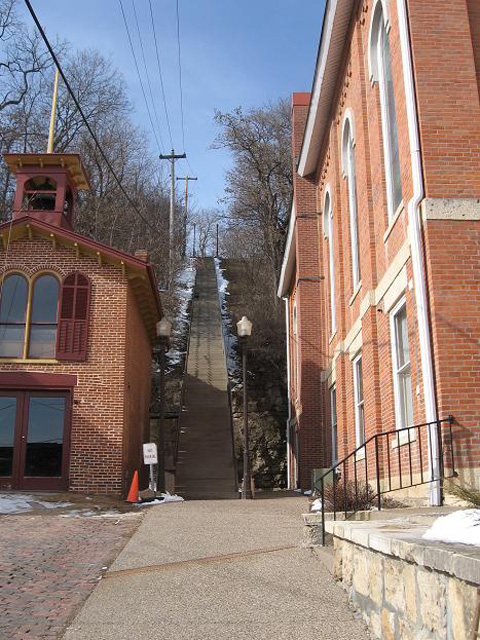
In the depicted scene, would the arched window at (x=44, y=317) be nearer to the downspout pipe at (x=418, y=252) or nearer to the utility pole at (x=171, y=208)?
the downspout pipe at (x=418, y=252)

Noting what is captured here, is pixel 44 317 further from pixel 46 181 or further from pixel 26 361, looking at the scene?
pixel 46 181

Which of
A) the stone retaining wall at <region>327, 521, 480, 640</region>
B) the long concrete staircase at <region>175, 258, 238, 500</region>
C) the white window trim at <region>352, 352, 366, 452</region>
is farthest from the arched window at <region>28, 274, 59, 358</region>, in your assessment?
the stone retaining wall at <region>327, 521, 480, 640</region>

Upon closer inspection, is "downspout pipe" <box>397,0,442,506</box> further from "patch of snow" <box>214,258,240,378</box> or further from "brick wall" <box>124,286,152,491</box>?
"patch of snow" <box>214,258,240,378</box>

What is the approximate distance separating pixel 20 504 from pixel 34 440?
8.45ft

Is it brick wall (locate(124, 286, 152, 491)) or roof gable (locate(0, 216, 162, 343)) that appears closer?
roof gable (locate(0, 216, 162, 343))

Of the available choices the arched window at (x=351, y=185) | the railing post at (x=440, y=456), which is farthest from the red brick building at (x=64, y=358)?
the railing post at (x=440, y=456)

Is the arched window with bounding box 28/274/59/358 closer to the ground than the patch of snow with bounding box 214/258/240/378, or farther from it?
closer to the ground

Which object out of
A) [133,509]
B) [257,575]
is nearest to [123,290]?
[133,509]

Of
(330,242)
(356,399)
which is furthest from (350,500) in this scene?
(330,242)

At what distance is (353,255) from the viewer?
1447cm

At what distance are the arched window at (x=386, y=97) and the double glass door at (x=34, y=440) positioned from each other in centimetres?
933

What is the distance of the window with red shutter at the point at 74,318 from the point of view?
53.9 ft

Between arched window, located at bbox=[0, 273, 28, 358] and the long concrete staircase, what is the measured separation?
5772 millimetres

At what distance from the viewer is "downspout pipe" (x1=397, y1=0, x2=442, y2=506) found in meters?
8.34
